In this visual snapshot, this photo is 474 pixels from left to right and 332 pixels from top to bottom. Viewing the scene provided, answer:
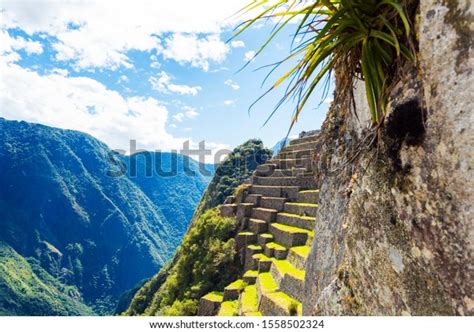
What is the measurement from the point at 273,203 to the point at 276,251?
5.56m

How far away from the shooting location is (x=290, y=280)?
9750 millimetres

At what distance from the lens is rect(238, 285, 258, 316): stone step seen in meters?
10.9

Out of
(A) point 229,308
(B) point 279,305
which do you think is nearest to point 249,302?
(A) point 229,308

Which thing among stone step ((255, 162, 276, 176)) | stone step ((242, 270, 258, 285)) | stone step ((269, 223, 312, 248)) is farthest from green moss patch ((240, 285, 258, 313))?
stone step ((255, 162, 276, 176))

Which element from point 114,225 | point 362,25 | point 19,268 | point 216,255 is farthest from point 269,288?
point 114,225

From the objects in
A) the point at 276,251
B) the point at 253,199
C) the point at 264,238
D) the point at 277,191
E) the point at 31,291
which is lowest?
the point at 31,291

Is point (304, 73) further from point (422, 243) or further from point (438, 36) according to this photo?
point (422, 243)

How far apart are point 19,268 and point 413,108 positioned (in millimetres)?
124795

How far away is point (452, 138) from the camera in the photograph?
119 cm

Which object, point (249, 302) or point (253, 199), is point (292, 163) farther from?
point (249, 302)

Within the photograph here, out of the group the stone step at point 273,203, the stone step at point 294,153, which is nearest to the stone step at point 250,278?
the stone step at point 273,203

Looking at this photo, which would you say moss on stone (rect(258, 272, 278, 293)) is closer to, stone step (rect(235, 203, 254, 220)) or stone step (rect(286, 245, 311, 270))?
stone step (rect(286, 245, 311, 270))

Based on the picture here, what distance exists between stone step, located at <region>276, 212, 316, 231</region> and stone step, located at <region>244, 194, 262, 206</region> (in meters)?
3.61
